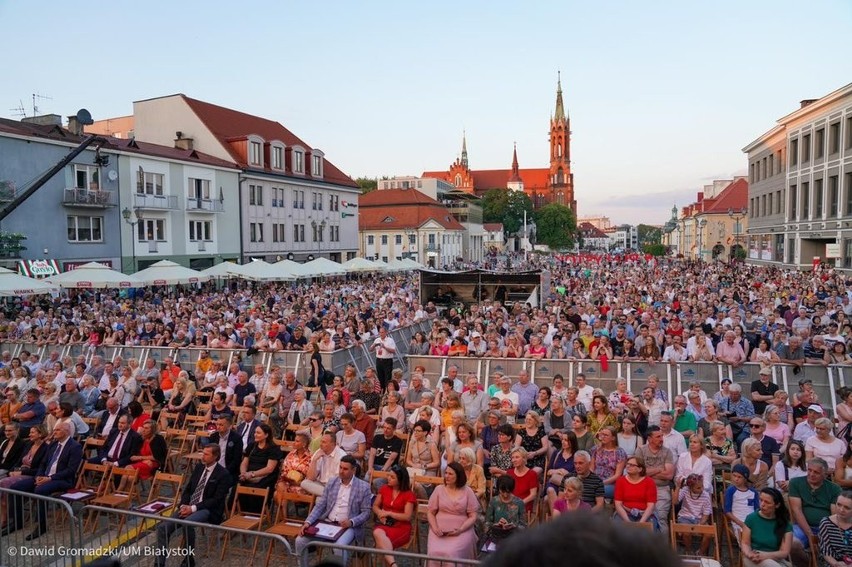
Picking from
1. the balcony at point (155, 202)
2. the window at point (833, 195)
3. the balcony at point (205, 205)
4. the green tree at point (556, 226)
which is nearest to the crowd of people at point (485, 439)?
the balcony at point (155, 202)

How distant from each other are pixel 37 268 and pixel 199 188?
13.9 m

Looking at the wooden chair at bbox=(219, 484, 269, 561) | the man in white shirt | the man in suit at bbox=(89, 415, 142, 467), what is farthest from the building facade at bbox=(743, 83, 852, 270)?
the man in suit at bbox=(89, 415, 142, 467)

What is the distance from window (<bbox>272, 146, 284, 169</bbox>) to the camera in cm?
5050

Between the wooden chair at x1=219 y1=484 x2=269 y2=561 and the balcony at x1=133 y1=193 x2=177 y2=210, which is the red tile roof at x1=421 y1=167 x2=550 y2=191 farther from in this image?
the wooden chair at x1=219 y1=484 x2=269 y2=561

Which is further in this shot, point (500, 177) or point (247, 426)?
point (500, 177)

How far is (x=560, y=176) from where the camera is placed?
162875 millimetres

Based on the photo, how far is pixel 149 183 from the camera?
3834cm

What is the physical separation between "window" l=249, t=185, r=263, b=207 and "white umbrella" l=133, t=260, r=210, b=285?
20482mm

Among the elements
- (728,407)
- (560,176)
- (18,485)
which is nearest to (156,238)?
(18,485)

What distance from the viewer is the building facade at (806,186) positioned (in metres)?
37.8

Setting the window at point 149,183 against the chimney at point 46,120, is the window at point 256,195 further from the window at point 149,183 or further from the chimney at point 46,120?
the chimney at point 46,120

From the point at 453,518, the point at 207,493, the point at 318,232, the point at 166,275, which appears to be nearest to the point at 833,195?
the point at 318,232

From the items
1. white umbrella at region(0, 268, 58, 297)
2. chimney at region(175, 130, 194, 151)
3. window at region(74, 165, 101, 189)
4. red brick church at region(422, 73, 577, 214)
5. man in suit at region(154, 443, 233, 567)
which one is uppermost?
red brick church at region(422, 73, 577, 214)

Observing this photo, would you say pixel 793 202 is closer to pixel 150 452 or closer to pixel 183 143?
pixel 183 143
